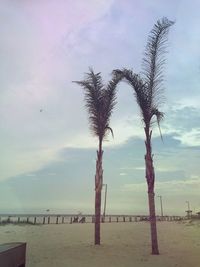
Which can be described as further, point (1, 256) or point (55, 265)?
point (55, 265)

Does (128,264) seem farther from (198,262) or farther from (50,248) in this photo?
(50,248)

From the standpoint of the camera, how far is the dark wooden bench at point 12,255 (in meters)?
7.23

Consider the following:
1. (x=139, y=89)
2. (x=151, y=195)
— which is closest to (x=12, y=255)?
(x=151, y=195)

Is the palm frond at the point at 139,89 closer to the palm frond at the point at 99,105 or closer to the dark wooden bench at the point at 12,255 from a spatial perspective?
the palm frond at the point at 99,105

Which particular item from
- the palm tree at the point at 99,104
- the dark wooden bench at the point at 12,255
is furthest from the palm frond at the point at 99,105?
the dark wooden bench at the point at 12,255

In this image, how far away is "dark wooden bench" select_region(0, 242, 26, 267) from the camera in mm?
7232

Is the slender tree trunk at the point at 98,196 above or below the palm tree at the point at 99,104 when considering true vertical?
below

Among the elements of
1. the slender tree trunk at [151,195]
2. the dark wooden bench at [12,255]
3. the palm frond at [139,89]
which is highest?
the palm frond at [139,89]

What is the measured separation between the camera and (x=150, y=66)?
1872 cm

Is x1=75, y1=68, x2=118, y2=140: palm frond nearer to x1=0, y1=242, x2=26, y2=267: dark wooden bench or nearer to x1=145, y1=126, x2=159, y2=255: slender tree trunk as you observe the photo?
x1=145, y1=126, x2=159, y2=255: slender tree trunk

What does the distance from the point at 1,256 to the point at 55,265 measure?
7535 millimetres

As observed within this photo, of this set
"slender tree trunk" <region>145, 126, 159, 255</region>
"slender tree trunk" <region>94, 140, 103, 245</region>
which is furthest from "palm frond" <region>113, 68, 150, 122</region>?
"slender tree trunk" <region>94, 140, 103, 245</region>

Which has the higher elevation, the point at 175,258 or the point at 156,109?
the point at 156,109

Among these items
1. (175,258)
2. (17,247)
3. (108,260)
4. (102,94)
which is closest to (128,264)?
(108,260)
